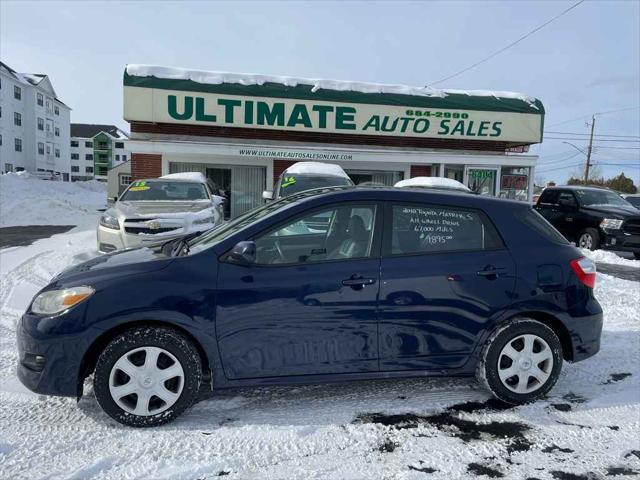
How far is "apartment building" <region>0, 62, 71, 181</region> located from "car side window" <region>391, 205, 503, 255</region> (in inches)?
2160

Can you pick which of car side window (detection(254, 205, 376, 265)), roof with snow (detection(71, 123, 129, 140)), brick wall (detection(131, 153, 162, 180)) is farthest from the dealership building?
roof with snow (detection(71, 123, 129, 140))

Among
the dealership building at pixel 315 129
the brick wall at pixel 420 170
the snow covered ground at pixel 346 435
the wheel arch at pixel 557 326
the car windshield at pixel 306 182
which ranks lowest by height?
the snow covered ground at pixel 346 435

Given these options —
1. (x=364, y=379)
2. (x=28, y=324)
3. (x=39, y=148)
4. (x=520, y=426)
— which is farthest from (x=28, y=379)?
(x=39, y=148)

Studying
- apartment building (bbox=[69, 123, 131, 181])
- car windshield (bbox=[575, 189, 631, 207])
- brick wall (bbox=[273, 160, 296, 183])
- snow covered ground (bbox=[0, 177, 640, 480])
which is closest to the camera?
snow covered ground (bbox=[0, 177, 640, 480])

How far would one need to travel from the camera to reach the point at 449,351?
11.8 feet

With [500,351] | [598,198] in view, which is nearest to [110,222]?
[500,351]

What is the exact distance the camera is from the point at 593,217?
39.2 ft

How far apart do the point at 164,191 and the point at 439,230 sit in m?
7.36

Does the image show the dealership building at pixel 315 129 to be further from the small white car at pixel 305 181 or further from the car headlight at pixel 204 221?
the car headlight at pixel 204 221

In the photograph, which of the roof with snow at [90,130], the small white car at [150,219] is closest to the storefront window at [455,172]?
the small white car at [150,219]

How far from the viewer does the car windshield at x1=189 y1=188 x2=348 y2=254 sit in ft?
11.6

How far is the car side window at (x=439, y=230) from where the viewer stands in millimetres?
3602

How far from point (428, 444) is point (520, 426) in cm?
77

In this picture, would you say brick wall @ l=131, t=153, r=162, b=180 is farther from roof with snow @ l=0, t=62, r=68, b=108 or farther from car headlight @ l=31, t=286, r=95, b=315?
roof with snow @ l=0, t=62, r=68, b=108
